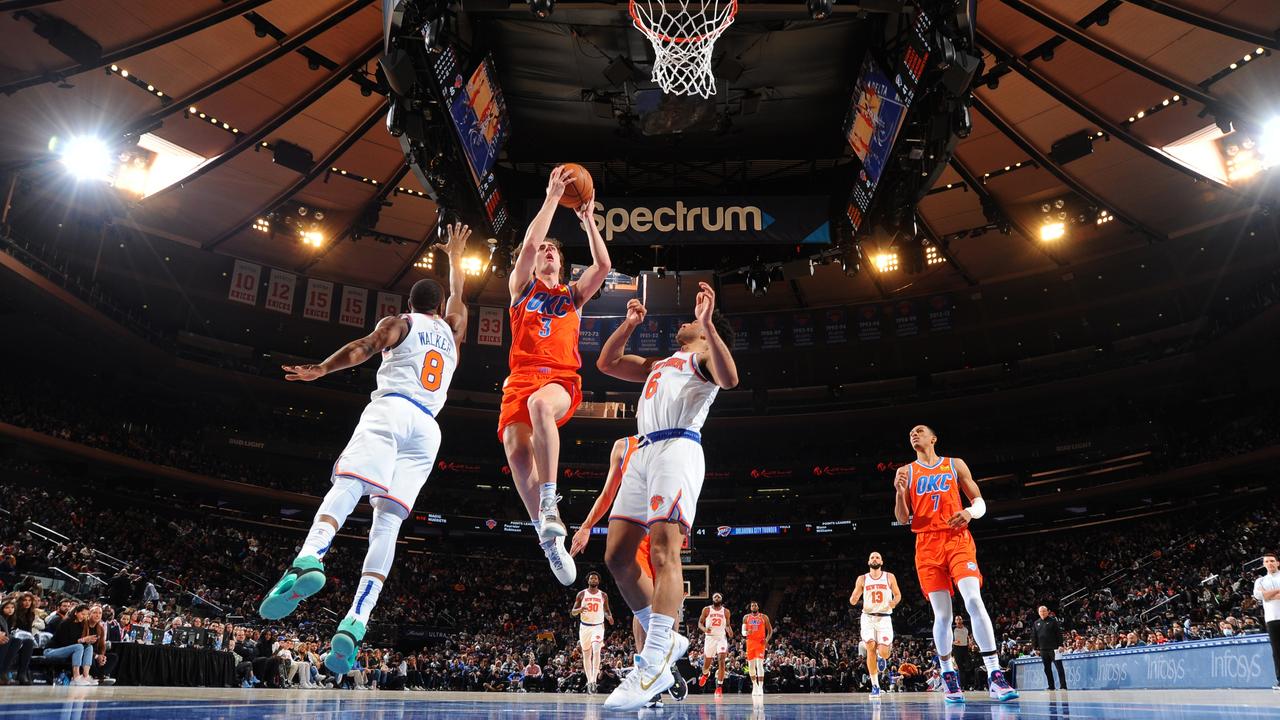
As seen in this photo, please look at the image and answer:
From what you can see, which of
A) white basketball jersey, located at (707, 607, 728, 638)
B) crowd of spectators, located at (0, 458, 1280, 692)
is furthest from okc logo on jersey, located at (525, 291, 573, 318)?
white basketball jersey, located at (707, 607, 728, 638)

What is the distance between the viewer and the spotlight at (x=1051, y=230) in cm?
2066

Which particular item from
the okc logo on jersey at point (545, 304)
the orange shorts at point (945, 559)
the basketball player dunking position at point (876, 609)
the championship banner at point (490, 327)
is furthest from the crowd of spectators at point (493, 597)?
the orange shorts at point (945, 559)

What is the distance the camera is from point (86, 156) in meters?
16.9

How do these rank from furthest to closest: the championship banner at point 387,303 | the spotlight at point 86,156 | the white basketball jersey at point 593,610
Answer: the championship banner at point 387,303 < the spotlight at point 86,156 < the white basketball jersey at point 593,610

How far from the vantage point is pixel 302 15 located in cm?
1301

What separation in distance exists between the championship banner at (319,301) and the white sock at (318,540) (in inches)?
923

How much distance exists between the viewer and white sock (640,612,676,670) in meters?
4.70

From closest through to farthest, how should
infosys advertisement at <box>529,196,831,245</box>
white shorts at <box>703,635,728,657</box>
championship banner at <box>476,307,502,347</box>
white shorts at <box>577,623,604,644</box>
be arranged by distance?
infosys advertisement at <box>529,196,831,245</box> < white shorts at <box>577,623,604,644</box> < white shorts at <box>703,635,728,657</box> < championship banner at <box>476,307,502,347</box>

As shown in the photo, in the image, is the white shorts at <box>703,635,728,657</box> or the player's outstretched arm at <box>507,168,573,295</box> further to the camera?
the white shorts at <box>703,635,728,657</box>

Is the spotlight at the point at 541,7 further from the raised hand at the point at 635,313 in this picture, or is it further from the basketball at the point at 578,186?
the raised hand at the point at 635,313

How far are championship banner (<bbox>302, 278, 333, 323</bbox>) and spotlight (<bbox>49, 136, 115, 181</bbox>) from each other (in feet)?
27.4

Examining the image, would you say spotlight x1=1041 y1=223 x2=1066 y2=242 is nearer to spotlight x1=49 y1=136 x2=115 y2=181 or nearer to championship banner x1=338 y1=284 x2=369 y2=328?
championship banner x1=338 y1=284 x2=369 y2=328

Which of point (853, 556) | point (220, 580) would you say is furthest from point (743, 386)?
point (220, 580)

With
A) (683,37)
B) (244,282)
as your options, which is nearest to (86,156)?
(244,282)
